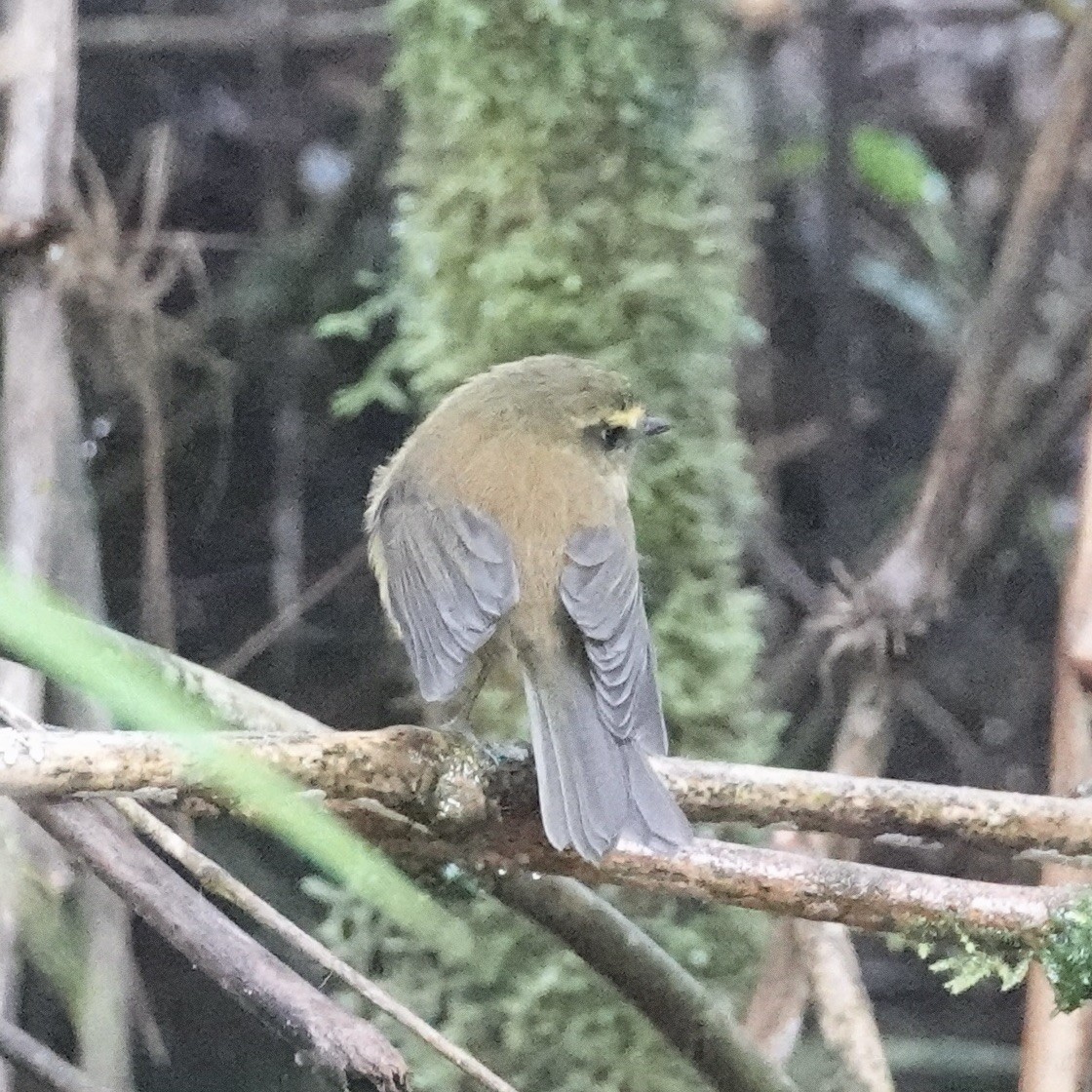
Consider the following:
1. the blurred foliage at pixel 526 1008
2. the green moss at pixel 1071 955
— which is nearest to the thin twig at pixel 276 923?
the green moss at pixel 1071 955

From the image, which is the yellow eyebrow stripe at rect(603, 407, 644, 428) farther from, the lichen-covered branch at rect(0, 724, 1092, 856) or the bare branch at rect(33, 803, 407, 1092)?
the bare branch at rect(33, 803, 407, 1092)

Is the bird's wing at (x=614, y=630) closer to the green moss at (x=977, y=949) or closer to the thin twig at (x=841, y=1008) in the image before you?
the green moss at (x=977, y=949)

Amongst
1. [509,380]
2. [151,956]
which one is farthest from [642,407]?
[151,956]

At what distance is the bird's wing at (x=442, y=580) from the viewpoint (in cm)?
131

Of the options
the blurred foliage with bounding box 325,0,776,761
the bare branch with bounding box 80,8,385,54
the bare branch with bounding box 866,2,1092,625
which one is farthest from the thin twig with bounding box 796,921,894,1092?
the bare branch with bounding box 80,8,385,54

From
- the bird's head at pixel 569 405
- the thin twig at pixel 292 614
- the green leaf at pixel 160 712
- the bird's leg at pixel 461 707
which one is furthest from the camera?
the thin twig at pixel 292 614

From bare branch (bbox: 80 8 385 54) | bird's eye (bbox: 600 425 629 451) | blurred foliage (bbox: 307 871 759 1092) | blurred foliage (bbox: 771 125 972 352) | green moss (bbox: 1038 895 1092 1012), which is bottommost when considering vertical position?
blurred foliage (bbox: 307 871 759 1092)

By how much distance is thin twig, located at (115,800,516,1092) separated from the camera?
1070 mm

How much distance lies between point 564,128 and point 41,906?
1109mm

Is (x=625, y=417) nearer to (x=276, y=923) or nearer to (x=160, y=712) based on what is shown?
(x=276, y=923)

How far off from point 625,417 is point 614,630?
1.09 ft

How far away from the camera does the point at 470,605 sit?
136 cm

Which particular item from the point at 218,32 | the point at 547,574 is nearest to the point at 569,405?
the point at 547,574

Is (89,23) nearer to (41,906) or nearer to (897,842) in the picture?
(41,906)
